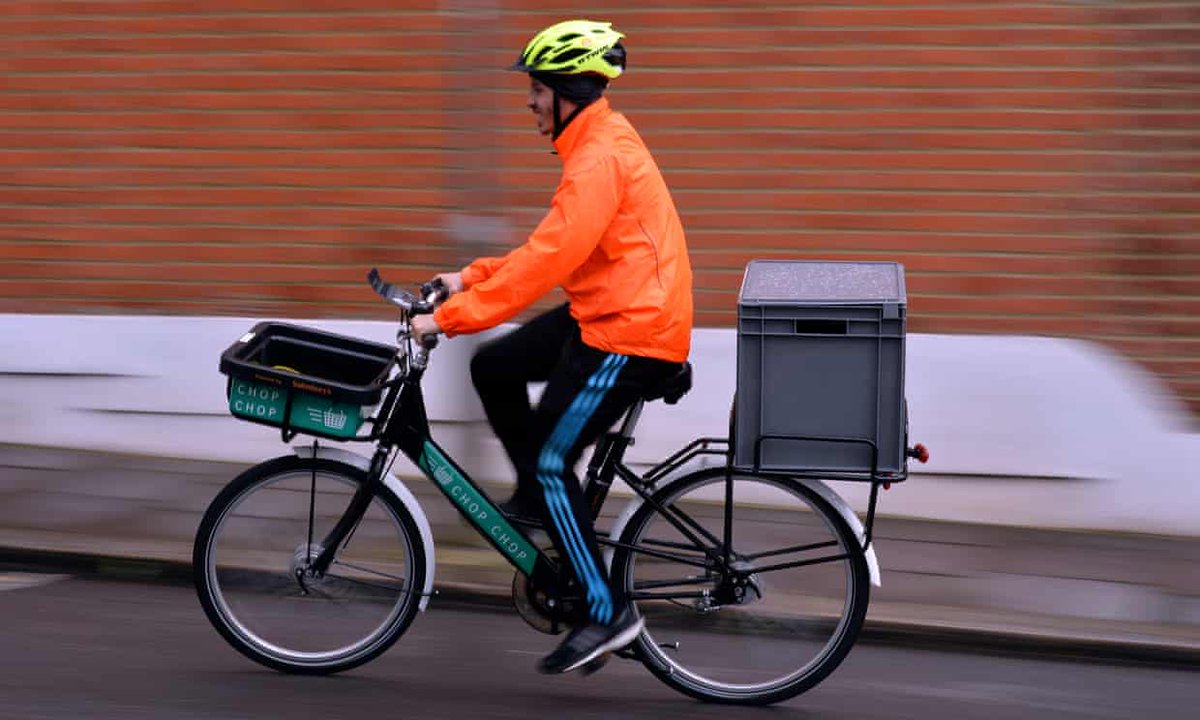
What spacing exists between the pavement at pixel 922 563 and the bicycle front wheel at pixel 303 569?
43 centimetres

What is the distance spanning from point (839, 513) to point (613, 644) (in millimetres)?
796

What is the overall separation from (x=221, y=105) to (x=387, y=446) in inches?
149

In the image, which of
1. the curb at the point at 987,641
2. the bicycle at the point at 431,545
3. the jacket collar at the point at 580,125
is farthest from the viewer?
the curb at the point at 987,641

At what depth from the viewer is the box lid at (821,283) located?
15.0 ft

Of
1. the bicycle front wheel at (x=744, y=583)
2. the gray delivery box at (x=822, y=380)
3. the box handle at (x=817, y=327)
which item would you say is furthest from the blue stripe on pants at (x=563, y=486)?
the box handle at (x=817, y=327)

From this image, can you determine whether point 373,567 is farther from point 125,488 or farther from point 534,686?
point 125,488

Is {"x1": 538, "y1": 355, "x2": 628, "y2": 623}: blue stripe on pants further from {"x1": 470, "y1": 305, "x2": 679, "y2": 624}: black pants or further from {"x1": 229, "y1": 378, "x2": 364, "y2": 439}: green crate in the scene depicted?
{"x1": 229, "y1": 378, "x2": 364, "y2": 439}: green crate

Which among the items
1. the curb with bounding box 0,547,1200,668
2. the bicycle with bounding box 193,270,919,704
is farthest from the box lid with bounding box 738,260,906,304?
the curb with bounding box 0,547,1200,668

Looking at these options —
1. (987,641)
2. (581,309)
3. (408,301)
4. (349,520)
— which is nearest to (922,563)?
(987,641)

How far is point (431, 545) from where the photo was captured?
5.06 metres

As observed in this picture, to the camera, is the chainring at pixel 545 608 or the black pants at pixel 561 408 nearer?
the black pants at pixel 561 408

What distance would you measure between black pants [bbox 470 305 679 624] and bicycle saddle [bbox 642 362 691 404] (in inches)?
1.1

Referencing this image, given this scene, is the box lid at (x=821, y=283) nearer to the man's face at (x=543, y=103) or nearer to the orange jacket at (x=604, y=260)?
the orange jacket at (x=604, y=260)

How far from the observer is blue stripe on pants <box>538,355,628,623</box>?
15.4 ft
